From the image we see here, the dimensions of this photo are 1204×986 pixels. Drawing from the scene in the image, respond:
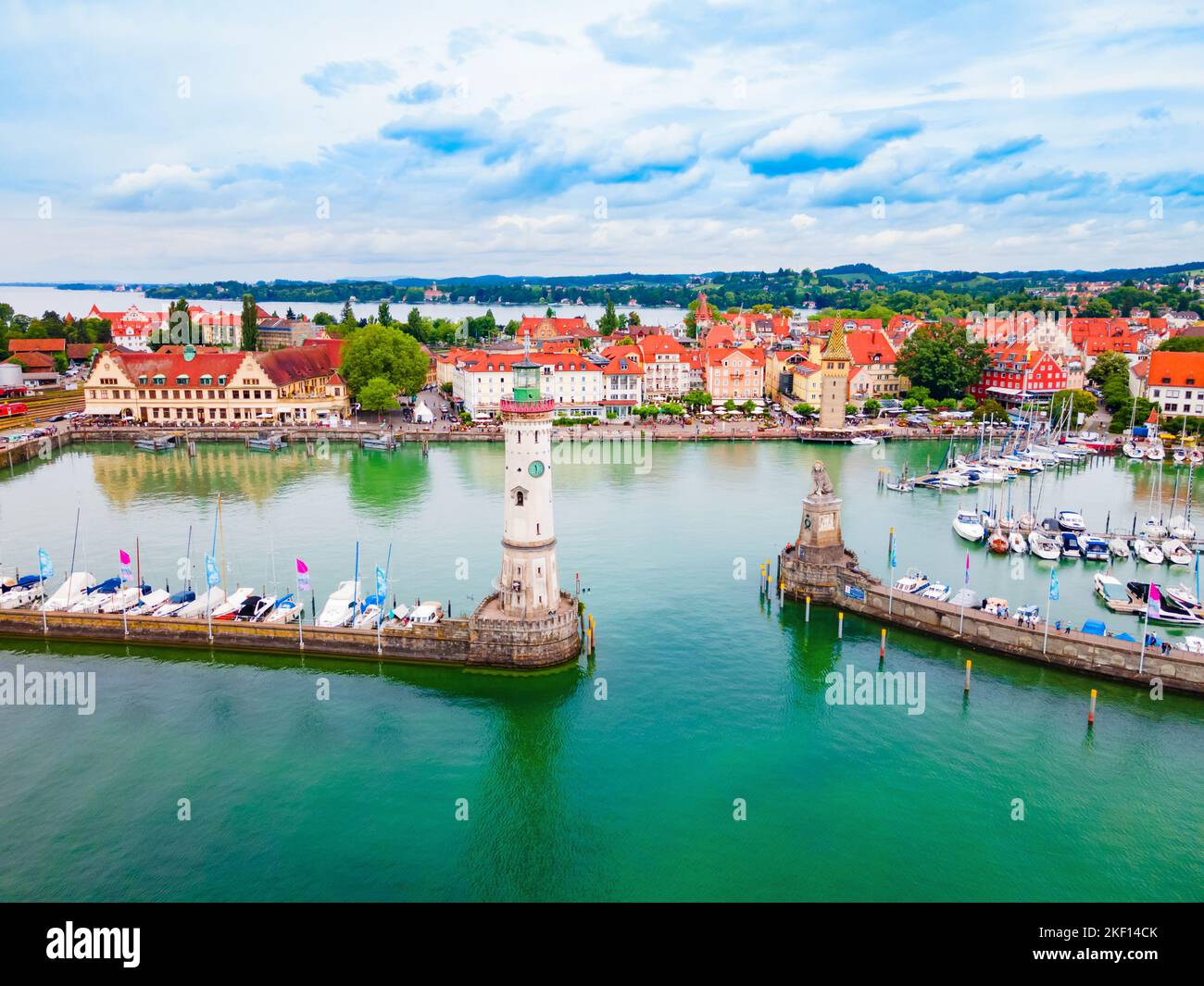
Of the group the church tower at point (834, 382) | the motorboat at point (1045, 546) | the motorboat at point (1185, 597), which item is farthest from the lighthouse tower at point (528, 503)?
the church tower at point (834, 382)

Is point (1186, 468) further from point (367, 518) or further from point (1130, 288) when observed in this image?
point (1130, 288)

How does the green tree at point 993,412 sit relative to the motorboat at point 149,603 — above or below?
above

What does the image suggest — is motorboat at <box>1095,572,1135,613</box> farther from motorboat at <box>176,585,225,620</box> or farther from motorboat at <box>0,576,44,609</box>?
motorboat at <box>0,576,44,609</box>

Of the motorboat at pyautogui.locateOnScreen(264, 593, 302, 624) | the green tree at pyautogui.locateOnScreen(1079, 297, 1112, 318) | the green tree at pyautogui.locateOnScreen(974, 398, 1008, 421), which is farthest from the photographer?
the green tree at pyautogui.locateOnScreen(1079, 297, 1112, 318)

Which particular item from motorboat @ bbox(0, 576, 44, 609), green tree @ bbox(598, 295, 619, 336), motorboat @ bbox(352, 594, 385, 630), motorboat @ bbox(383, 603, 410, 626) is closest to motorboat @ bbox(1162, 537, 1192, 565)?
motorboat @ bbox(383, 603, 410, 626)

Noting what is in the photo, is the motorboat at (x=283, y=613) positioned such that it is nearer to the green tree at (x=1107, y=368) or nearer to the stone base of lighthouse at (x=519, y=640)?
the stone base of lighthouse at (x=519, y=640)

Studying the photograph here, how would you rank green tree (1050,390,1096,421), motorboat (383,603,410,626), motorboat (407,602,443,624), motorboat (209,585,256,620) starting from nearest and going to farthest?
motorboat (407,602,443,624)
motorboat (383,603,410,626)
motorboat (209,585,256,620)
green tree (1050,390,1096,421)
